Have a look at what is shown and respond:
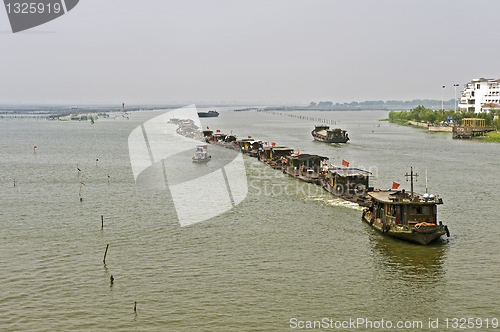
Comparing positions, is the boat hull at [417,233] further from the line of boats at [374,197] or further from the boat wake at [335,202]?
the boat wake at [335,202]

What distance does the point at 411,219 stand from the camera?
3145cm

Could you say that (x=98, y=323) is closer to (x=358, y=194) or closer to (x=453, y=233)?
(x=453, y=233)

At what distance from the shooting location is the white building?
164 m

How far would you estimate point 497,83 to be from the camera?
16312 centimetres

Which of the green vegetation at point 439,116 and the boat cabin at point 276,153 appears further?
the green vegetation at point 439,116

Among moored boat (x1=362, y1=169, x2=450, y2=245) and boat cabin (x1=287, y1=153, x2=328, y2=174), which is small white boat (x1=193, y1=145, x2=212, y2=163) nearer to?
boat cabin (x1=287, y1=153, x2=328, y2=174)

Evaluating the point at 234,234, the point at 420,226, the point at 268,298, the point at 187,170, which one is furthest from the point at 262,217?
the point at 187,170

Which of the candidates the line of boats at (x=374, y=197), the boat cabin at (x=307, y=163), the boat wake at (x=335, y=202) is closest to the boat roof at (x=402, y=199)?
the line of boats at (x=374, y=197)

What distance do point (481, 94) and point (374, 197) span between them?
15394cm

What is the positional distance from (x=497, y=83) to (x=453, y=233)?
151086mm

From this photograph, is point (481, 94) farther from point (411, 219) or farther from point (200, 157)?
point (411, 219)

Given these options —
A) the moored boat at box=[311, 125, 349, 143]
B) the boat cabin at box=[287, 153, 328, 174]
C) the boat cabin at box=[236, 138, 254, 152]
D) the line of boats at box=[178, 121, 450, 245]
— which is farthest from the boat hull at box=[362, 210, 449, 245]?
the moored boat at box=[311, 125, 349, 143]

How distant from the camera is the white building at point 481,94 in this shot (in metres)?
164

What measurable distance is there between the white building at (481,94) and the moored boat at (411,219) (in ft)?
470
